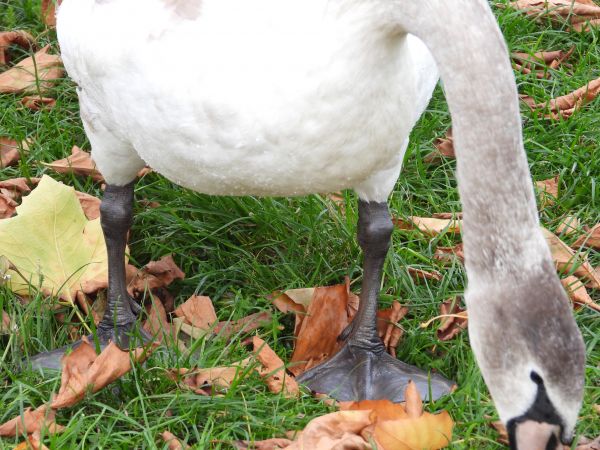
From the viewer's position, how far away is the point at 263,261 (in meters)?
4.27

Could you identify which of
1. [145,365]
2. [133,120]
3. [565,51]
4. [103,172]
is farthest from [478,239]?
[565,51]

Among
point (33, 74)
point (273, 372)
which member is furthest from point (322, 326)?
point (33, 74)

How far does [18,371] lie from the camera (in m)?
3.60

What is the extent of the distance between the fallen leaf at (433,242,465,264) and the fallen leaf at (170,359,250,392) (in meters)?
1.01

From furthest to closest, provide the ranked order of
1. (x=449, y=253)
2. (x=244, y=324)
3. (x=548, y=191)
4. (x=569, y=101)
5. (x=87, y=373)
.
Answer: (x=569, y=101) → (x=548, y=191) → (x=449, y=253) → (x=244, y=324) → (x=87, y=373)

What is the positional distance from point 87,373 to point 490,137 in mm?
1443

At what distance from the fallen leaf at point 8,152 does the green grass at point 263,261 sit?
0.05m

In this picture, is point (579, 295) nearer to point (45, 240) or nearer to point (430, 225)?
point (430, 225)

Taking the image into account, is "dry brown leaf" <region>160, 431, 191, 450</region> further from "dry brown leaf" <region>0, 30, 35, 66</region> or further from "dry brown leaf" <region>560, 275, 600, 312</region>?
"dry brown leaf" <region>0, 30, 35, 66</region>

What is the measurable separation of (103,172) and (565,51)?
8.30ft

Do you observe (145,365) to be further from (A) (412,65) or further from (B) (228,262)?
(A) (412,65)

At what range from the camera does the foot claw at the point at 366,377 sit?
3.70 m

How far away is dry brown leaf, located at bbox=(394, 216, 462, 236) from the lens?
4.30 metres

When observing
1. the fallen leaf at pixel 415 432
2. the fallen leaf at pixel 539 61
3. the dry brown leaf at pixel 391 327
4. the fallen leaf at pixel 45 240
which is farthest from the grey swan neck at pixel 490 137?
the fallen leaf at pixel 539 61
